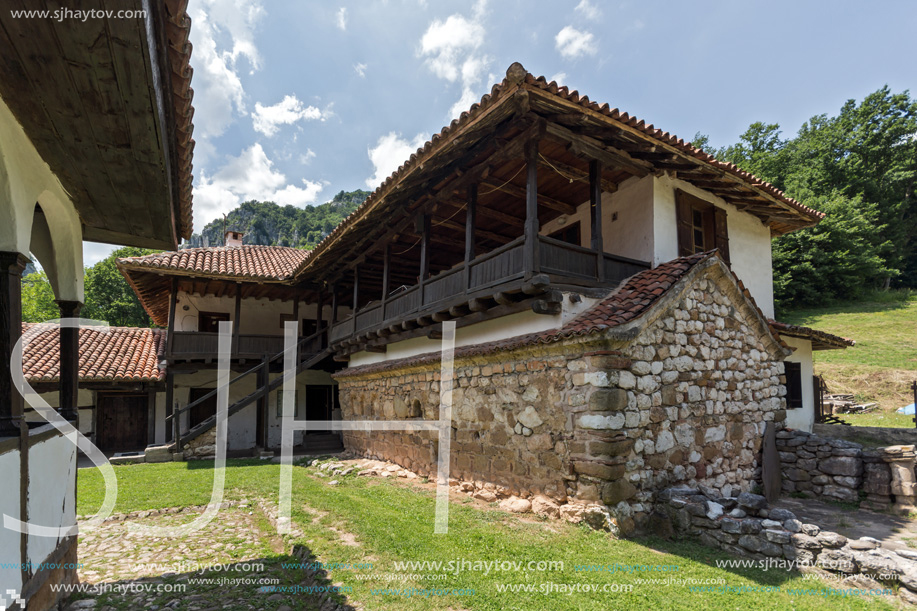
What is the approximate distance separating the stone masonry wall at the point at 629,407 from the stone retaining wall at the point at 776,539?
0.37 m

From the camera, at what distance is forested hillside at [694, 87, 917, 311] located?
25891mm

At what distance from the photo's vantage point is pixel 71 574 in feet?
13.0

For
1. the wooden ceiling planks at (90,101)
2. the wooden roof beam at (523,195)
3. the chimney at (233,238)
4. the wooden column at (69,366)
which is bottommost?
the wooden column at (69,366)

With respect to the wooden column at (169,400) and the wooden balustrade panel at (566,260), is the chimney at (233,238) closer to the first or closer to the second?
the wooden column at (169,400)

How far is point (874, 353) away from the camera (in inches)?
740

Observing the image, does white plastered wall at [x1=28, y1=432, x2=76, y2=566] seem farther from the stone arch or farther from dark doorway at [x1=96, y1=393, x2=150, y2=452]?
dark doorway at [x1=96, y1=393, x2=150, y2=452]

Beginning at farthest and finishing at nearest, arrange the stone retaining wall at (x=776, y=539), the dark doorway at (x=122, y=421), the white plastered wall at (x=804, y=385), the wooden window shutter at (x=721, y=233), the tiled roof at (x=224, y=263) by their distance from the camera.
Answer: the dark doorway at (x=122, y=421)
the tiled roof at (x=224, y=263)
the white plastered wall at (x=804, y=385)
the wooden window shutter at (x=721, y=233)
the stone retaining wall at (x=776, y=539)

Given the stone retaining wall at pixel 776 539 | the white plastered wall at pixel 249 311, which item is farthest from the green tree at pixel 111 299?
the stone retaining wall at pixel 776 539

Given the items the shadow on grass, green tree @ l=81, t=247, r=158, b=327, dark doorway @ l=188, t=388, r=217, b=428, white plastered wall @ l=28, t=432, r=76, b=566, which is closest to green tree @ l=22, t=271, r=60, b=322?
green tree @ l=81, t=247, r=158, b=327

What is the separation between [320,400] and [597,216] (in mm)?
13535

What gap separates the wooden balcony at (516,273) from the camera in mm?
6305

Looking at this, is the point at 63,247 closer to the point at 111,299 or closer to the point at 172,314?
the point at 172,314

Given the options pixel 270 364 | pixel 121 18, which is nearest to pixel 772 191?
pixel 121 18

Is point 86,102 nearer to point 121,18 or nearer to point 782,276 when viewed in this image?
point 121,18
